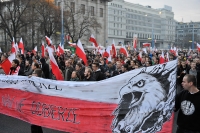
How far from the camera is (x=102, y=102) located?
4586 millimetres

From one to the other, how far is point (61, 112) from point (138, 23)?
110 m

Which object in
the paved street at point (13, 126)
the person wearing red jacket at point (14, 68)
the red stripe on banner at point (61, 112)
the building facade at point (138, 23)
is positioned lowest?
the paved street at point (13, 126)

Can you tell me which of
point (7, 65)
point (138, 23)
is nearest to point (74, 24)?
point (7, 65)

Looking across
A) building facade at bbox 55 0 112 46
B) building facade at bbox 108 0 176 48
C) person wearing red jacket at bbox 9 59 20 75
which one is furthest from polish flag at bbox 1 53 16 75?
building facade at bbox 108 0 176 48

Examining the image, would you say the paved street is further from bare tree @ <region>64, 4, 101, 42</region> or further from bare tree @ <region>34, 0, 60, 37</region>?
bare tree @ <region>64, 4, 101, 42</region>

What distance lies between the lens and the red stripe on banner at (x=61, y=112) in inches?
180

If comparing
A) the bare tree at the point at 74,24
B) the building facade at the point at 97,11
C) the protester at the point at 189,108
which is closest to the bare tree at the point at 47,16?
the bare tree at the point at 74,24

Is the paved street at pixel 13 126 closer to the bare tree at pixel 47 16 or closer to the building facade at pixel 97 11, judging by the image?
the bare tree at pixel 47 16

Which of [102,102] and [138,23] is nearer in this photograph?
[102,102]

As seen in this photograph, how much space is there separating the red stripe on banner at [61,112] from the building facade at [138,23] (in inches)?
3020

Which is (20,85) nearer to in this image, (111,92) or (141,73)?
(111,92)

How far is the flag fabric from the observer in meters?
3.87

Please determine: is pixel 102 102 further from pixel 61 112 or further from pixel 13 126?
pixel 13 126

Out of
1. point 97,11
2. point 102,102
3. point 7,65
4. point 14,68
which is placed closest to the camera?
point 102,102
